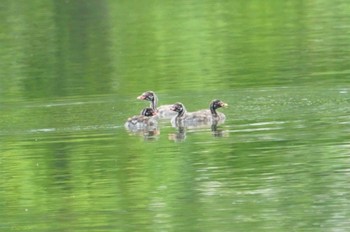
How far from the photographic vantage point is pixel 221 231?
1516cm

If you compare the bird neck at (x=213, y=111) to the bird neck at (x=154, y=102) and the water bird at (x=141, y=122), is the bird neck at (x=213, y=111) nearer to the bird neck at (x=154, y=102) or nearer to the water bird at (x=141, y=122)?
the water bird at (x=141, y=122)

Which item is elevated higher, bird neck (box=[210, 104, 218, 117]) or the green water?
bird neck (box=[210, 104, 218, 117])

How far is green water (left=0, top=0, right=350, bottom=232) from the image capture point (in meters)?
16.5

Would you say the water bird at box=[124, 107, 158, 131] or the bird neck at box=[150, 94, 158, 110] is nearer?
the water bird at box=[124, 107, 158, 131]

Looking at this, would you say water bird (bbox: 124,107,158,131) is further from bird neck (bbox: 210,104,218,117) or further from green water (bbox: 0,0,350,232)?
Answer: bird neck (bbox: 210,104,218,117)

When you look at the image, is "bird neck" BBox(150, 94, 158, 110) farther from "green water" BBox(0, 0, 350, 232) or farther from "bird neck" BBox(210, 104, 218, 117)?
"bird neck" BBox(210, 104, 218, 117)

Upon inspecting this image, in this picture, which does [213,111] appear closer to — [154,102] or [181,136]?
[181,136]

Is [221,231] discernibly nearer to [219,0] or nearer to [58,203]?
[58,203]

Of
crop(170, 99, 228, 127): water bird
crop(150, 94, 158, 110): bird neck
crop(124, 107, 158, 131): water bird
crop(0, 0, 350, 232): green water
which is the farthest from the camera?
crop(150, 94, 158, 110): bird neck

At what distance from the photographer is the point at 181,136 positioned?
22.6 metres

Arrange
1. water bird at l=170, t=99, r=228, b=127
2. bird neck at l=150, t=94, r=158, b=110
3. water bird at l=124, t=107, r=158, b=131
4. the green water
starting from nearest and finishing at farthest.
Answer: the green water → water bird at l=124, t=107, r=158, b=131 → water bird at l=170, t=99, r=228, b=127 → bird neck at l=150, t=94, r=158, b=110

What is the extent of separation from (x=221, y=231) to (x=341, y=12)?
34.1 meters

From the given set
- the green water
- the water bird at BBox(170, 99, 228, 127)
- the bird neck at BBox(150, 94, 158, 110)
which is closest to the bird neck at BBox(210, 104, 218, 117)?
the water bird at BBox(170, 99, 228, 127)

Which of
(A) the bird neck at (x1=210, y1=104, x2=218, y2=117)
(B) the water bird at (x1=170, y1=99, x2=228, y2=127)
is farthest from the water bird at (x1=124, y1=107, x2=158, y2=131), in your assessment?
(A) the bird neck at (x1=210, y1=104, x2=218, y2=117)
